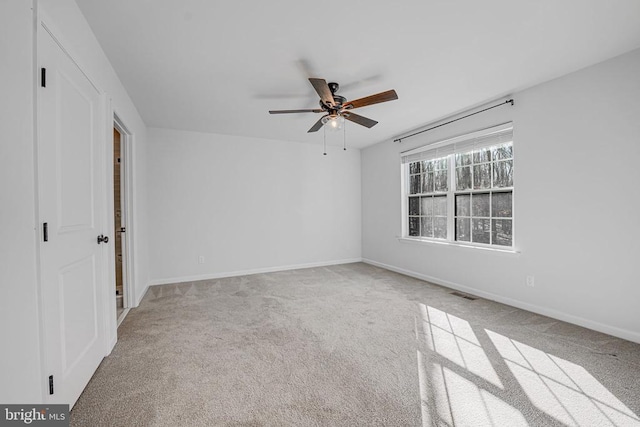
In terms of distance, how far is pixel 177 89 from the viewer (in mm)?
3086

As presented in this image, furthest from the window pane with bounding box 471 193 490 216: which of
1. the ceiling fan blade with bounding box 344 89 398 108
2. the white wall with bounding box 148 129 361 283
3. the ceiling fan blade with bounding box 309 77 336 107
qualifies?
the white wall with bounding box 148 129 361 283

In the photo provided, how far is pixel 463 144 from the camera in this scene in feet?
12.7

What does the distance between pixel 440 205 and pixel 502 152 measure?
1179 mm

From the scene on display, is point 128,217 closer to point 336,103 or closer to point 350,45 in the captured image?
point 336,103

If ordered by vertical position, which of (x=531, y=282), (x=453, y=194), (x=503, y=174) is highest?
(x=503, y=174)

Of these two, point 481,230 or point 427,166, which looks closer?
point 481,230

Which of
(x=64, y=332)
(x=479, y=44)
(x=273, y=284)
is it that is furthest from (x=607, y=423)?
(x=273, y=284)

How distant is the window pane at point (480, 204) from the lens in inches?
144

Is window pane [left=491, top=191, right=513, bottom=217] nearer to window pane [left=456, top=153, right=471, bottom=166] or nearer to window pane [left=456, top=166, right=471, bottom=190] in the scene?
window pane [left=456, top=166, right=471, bottom=190]

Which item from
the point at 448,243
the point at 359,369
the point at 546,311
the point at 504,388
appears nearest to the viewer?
the point at 504,388

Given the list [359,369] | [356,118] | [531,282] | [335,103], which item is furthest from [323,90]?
[531,282]

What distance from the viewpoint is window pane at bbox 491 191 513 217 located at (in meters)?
3.40

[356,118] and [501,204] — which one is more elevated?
[356,118]

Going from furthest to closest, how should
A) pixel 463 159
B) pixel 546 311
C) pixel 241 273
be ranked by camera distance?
1. pixel 241 273
2. pixel 463 159
3. pixel 546 311
